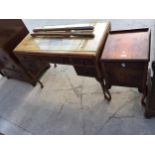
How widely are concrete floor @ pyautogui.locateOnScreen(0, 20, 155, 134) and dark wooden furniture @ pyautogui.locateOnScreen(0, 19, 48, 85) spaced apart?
15 cm

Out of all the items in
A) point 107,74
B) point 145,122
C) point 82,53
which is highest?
point 82,53

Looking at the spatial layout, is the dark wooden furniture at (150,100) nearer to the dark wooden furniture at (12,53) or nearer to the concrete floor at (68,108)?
the concrete floor at (68,108)

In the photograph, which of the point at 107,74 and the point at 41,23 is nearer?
the point at 107,74

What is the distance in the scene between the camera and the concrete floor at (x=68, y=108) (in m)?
1.62

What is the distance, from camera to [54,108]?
1896 mm

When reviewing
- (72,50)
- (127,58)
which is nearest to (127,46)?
(127,58)

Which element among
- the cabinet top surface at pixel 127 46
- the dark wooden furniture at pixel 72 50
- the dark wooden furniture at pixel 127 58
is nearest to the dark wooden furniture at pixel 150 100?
the dark wooden furniture at pixel 127 58

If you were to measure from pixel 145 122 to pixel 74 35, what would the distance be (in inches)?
39.4

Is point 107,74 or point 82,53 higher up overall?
point 82,53

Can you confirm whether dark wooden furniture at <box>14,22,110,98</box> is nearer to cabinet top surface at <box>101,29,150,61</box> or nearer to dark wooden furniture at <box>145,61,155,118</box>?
cabinet top surface at <box>101,29,150,61</box>

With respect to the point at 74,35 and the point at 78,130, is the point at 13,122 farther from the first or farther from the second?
the point at 74,35
